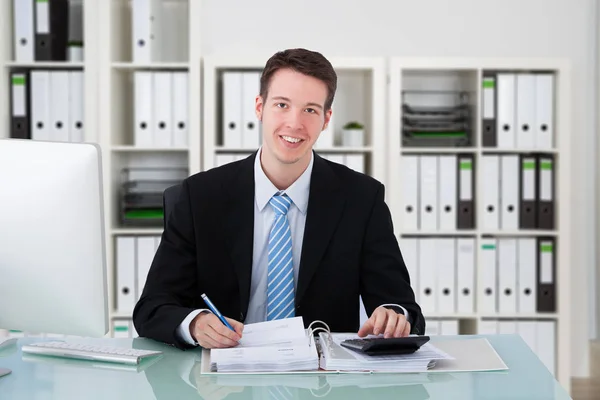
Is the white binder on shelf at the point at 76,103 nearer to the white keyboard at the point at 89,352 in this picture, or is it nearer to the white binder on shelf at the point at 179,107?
the white binder on shelf at the point at 179,107

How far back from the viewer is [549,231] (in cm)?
369

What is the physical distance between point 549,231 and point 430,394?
253cm

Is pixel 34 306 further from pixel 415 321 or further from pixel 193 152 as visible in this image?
pixel 193 152

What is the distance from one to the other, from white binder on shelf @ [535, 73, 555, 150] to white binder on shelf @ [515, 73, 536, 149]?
0.02 meters

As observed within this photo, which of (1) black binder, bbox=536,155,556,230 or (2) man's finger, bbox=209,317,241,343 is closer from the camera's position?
(2) man's finger, bbox=209,317,241,343

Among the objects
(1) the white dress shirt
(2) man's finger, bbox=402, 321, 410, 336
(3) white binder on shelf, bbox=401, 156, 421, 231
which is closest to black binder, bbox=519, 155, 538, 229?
(3) white binder on shelf, bbox=401, 156, 421, 231

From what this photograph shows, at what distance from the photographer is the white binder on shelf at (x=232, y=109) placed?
3.64 m

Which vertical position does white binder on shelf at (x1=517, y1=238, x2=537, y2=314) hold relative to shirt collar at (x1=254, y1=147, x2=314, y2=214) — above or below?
below

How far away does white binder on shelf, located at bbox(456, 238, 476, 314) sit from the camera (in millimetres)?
3701

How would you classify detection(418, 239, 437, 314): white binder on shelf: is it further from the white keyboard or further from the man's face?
the white keyboard

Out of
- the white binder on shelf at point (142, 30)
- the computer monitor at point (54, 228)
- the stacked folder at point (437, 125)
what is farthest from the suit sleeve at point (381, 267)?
the white binder on shelf at point (142, 30)

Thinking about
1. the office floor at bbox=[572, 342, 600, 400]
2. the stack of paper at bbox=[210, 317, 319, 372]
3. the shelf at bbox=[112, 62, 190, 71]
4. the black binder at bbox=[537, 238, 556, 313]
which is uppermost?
the shelf at bbox=[112, 62, 190, 71]

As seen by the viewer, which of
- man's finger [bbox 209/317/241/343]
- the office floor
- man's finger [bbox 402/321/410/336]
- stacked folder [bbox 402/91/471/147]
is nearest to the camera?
man's finger [bbox 209/317/241/343]

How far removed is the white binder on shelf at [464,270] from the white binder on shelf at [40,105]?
6.53 ft
